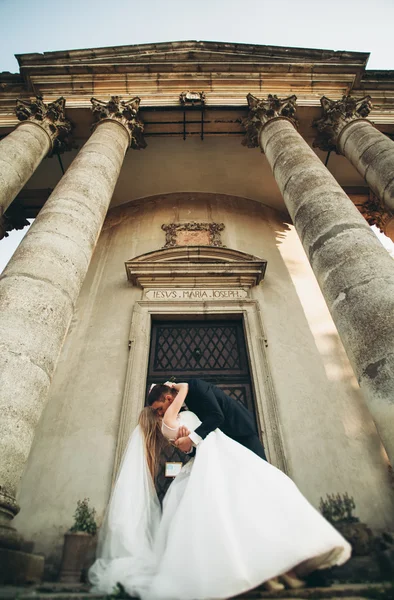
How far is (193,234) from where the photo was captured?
A: 10359 mm

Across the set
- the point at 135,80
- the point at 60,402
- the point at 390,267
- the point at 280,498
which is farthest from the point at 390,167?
the point at 60,402

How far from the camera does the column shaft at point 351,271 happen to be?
3771mm

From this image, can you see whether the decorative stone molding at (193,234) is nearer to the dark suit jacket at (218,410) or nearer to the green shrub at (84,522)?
the dark suit jacket at (218,410)

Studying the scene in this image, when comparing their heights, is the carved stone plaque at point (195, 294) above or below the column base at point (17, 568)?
above

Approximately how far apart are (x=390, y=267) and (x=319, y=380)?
3.26m

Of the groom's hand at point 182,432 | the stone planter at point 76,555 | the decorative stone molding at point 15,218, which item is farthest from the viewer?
the decorative stone molding at point 15,218

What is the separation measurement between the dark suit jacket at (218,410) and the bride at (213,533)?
256 millimetres

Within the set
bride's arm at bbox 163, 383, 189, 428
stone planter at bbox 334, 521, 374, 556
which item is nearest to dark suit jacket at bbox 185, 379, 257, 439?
bride's arm at bbox 163, 383, 189, 428

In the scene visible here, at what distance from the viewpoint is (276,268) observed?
31.0ft

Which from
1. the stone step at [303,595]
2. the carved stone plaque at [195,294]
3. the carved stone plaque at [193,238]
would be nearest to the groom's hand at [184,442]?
the stone step at [303,595]

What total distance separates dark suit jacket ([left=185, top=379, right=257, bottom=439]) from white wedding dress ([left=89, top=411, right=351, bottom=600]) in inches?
9.9

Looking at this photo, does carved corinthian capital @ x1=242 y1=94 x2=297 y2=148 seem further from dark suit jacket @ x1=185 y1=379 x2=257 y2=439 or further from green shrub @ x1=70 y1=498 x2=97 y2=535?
green shrub @ x1=70 y1=498 x2=97 y2=535

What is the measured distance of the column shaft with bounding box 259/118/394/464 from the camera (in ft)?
12.4

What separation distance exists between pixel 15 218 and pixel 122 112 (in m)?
5.57
